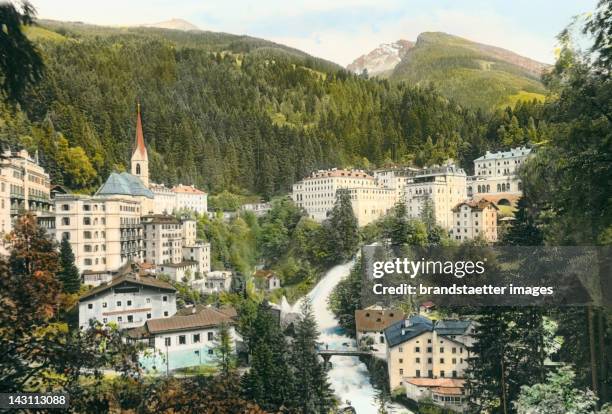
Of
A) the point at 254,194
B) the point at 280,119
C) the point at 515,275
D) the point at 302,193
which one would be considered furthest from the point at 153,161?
the point at 515,275

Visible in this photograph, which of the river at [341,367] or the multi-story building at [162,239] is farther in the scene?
the multi-story building at [162,239]

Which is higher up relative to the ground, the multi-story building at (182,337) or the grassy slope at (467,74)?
the grassy slope at (467,74)

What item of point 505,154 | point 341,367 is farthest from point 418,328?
point 505,154

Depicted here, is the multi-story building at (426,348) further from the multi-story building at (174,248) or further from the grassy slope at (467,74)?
the grassy slope at (467,74)

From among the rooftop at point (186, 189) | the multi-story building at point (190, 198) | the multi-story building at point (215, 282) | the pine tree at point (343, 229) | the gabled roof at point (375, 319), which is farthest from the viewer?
the rooftop at point (186, 189)

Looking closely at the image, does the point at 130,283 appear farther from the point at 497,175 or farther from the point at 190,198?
the point at 497,175

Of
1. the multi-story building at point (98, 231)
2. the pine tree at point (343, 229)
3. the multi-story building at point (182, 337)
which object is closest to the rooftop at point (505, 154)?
the pine tree at point (343, 229)

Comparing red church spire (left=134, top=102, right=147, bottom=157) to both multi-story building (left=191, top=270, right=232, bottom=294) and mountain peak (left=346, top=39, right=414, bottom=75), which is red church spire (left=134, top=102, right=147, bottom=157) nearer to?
multi-story building (left=191, top=270, right=232, bottom=294)
